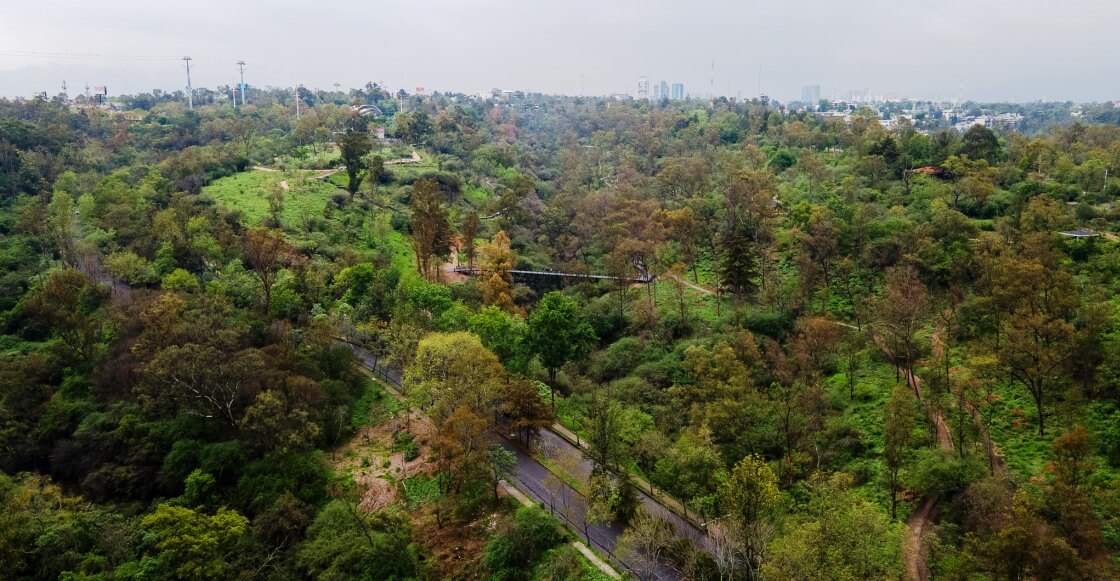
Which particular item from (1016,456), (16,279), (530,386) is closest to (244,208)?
(16,279)

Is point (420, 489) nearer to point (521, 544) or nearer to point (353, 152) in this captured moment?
point (521, 544)

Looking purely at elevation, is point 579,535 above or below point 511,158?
below

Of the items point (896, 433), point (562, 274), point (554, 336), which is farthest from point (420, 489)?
point (562, 274)

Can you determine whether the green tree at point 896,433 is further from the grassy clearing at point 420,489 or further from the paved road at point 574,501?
the grassy clearing at point 420,489

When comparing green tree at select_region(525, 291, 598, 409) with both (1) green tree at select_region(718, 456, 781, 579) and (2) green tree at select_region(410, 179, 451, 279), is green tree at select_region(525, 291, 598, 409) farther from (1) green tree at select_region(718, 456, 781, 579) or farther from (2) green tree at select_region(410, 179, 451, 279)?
(2) green tree at select_region(410, 179, 451, 279)

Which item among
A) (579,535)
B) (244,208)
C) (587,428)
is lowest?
(579,535)

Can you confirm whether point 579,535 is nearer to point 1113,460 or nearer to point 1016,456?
point 1016,456

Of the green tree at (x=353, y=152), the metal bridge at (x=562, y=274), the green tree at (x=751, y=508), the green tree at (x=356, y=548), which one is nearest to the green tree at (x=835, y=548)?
the green tree at (x=751, y=508)


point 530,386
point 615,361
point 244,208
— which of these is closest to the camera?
point 530,386
